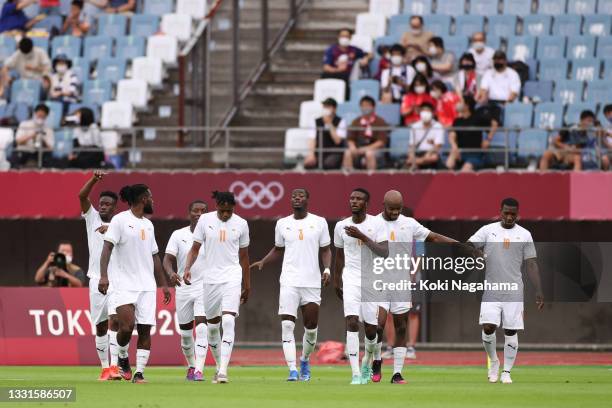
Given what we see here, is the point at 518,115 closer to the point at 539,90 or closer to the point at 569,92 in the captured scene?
the point at 539,90

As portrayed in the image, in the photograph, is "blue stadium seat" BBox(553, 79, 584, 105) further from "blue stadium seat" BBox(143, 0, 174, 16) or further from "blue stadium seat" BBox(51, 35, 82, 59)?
"blue stadium seat" BBox(51, 35, 82, 59)

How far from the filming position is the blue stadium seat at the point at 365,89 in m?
28.4

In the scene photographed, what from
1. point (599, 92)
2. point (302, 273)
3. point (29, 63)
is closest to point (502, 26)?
point (599, 92)

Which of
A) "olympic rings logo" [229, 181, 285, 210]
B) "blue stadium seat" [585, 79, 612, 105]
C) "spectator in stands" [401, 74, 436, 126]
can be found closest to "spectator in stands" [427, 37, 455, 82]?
"spectator in stands" [401, 74, 436, 126]

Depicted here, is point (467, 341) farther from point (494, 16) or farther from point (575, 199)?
point (494, 16)

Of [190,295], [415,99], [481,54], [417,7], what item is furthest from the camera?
[417,7]

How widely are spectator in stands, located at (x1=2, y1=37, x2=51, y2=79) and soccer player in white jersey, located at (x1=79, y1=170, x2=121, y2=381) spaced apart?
11.3m

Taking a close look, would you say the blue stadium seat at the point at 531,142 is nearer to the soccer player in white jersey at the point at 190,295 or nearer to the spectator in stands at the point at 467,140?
the spectator in stands at the point at 467,140

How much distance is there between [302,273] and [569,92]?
426 inches

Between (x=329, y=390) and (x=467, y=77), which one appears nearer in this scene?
(x=329, y=390)

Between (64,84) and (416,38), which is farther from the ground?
(416,38)

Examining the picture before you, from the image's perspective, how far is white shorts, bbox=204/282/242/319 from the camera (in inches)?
731

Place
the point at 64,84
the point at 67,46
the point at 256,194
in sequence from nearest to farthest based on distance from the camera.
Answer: the point at 256,194, the point at 64,84, the point at 67,46

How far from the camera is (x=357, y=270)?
1859 centimetres
